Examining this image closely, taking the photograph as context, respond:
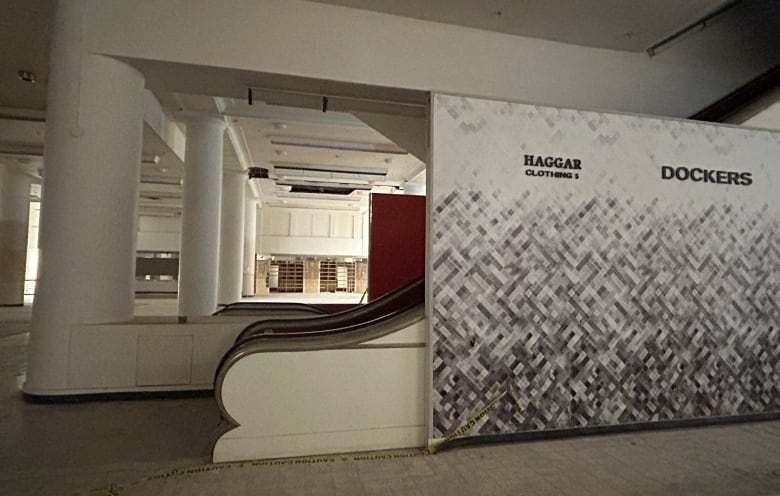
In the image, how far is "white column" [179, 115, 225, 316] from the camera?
781 centimetres

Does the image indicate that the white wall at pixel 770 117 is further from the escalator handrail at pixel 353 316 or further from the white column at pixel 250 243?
the white column at pixel 250 243

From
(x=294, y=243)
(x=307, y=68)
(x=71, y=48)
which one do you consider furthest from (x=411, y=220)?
(x=294, y=243)

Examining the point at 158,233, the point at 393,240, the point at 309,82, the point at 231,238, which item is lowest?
the point at 393,240

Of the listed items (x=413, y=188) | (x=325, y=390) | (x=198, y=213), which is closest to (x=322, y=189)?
(x=413, y=188)

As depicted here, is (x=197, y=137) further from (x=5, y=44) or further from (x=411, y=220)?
(x=411, y=220)

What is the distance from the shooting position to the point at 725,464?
270 cm

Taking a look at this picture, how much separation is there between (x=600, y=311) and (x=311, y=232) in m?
16.5

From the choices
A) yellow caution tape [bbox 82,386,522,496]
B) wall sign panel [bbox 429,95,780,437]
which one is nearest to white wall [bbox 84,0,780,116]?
wall sign panel [bbox 429,95,780,437]

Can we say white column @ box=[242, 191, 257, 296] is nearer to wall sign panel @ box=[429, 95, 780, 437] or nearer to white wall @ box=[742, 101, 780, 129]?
wall sign panel @ box=[429, 95, 780, 437]

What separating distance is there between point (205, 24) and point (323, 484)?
3499mm

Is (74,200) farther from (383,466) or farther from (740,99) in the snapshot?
(740,99)

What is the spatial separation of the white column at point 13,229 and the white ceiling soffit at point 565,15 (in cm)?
1139

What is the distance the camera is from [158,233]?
58.0 ft

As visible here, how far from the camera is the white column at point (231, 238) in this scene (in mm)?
11773
